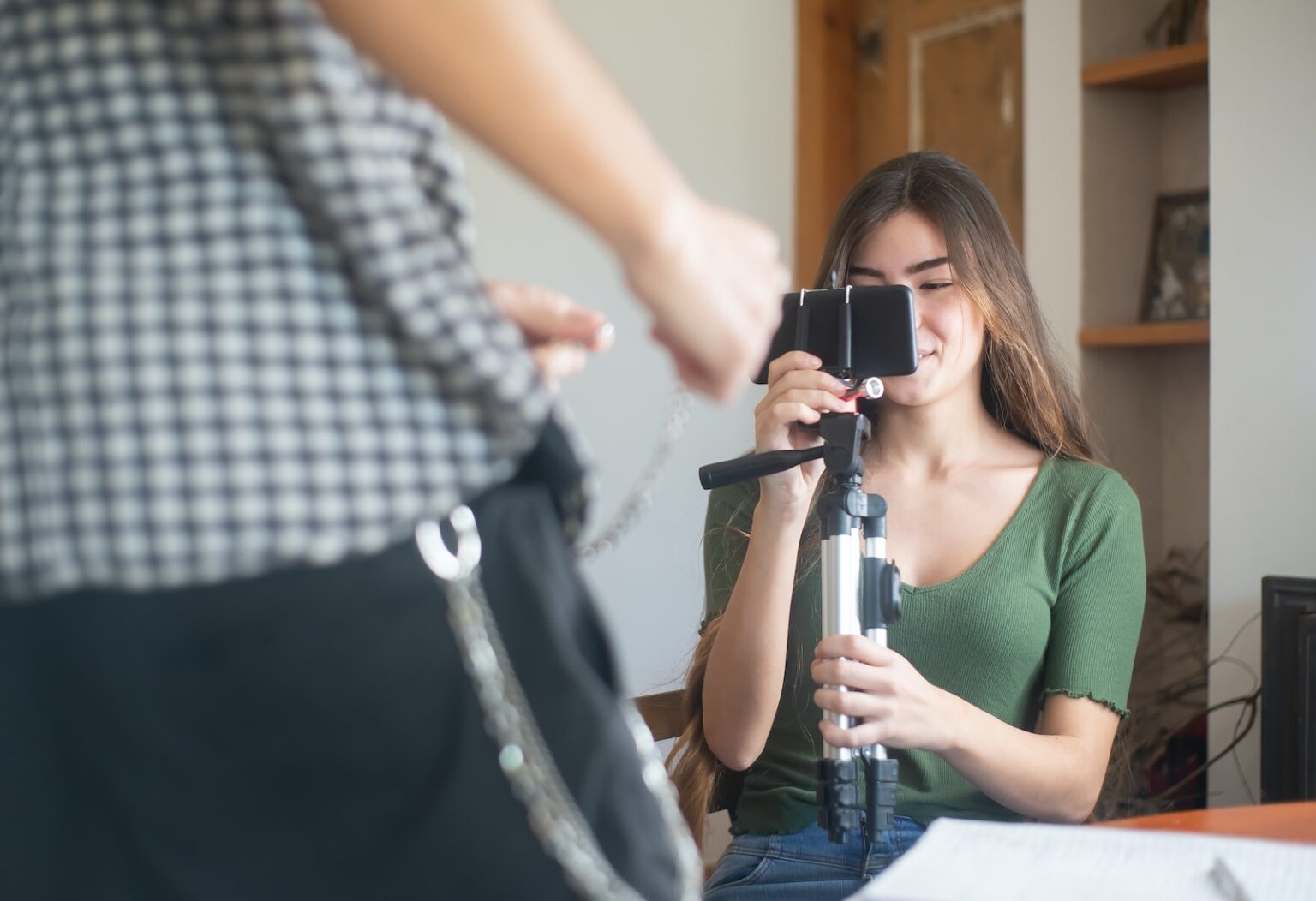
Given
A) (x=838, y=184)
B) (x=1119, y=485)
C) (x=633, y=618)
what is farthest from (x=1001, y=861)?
(x=838, y=184)

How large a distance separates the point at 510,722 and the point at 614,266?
2.37 meters

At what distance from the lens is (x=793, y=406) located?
118 cm

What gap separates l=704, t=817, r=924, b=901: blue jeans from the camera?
1.24 meters

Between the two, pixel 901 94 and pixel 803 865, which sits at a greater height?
pixel 901 94

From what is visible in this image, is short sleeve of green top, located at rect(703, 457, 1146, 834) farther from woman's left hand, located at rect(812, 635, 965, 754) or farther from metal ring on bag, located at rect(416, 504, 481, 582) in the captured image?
metal ring on bag, located at rect(416, 504, 481, 582)

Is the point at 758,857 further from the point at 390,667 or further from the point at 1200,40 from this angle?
the point at 1200,40

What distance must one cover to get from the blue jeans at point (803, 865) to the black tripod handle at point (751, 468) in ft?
1.36

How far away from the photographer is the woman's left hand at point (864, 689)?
40.2 inches

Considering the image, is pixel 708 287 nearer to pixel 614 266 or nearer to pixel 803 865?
pixel 803 865

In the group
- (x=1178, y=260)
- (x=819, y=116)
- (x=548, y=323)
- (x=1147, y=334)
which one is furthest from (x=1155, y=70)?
(x=548, y=323)

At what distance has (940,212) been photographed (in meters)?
1.47

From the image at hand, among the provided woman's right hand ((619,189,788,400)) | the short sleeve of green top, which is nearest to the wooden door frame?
the short sleeve of green top

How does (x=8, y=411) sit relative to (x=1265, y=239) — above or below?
below

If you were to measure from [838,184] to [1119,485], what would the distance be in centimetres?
176
